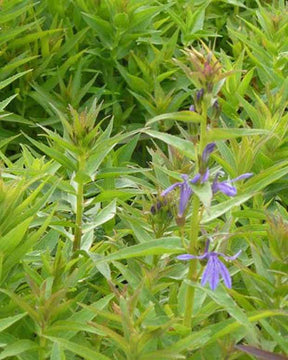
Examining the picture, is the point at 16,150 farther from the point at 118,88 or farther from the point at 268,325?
the point at 268,325

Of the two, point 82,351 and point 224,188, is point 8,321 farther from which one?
point 224,188

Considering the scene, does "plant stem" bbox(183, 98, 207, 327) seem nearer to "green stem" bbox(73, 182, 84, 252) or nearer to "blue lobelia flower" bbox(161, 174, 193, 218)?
"blue lobelia flower" bbox(161, 174, 193, 218)

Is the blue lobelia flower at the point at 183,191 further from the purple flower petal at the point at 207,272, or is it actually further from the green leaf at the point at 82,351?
the green leaf at the point at 82,351

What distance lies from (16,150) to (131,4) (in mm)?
651

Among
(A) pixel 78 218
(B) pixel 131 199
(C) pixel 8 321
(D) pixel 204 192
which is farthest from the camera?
(B) pixel 131 199

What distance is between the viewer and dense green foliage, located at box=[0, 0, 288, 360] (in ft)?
4.45

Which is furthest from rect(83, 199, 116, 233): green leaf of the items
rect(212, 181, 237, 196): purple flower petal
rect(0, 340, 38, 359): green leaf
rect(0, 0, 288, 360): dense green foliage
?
rect(212, 181, 237, 196): purple flower petal

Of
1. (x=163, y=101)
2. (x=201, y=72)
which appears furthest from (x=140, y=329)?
(x=163, y=101)

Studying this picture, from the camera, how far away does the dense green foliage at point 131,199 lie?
1357 mm

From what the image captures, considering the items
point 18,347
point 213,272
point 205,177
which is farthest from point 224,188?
point 18,347

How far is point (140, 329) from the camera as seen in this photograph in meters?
1.37

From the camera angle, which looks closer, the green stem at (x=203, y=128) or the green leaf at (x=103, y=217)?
the green stem at (x=203, y=128)

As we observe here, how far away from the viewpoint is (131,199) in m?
2.05

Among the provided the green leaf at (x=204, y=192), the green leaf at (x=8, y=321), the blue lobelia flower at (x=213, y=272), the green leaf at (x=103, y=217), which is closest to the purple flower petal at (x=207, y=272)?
the blue lobelia flower at (x=213, y=272)
